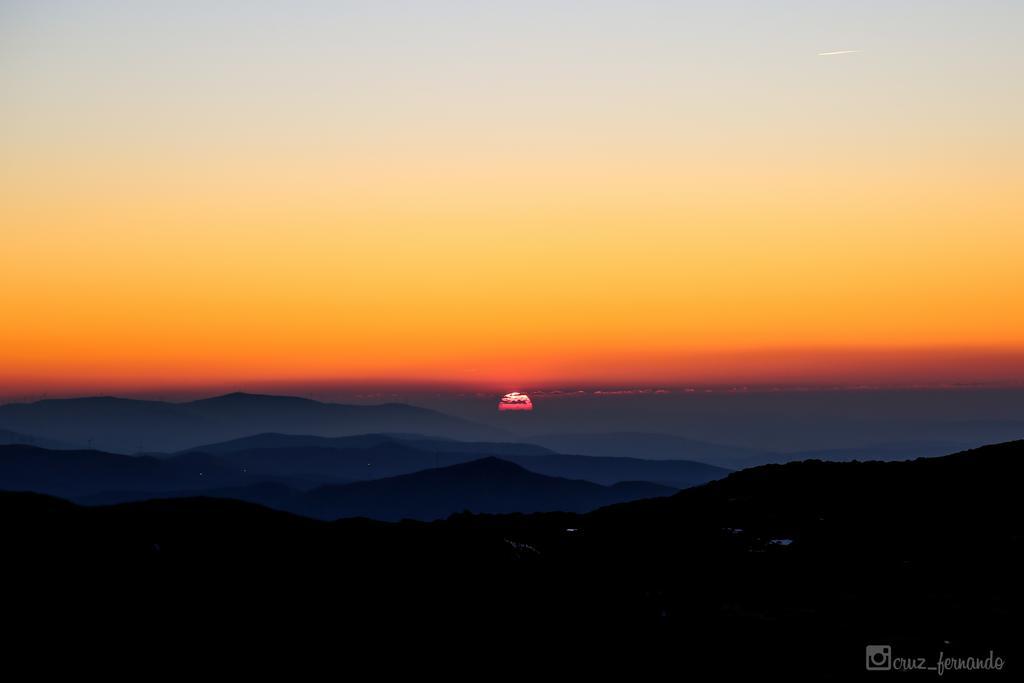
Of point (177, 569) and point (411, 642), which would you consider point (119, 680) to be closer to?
point (177, 569)

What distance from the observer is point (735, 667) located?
127ft

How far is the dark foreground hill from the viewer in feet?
132

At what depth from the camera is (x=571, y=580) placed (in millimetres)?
47344

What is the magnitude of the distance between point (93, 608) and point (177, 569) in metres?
4.59

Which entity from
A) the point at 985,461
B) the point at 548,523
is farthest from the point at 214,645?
the point at 985,461

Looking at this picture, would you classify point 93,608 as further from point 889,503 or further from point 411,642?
point 889,503

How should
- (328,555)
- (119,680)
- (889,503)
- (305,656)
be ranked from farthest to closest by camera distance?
(889,503) < (328,555) < (305,656) < (119,680)

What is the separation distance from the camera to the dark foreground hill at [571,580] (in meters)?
40.2

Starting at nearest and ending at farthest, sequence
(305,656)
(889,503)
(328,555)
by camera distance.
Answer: (305,656)
(328,555)
(889,503)

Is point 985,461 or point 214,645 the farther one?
point 985,461

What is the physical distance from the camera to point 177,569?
43.6m

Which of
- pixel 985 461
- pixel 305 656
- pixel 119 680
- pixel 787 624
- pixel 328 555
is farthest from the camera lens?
pixel 985 461

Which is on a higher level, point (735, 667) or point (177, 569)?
point (177, 569)

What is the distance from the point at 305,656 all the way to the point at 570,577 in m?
14.6
